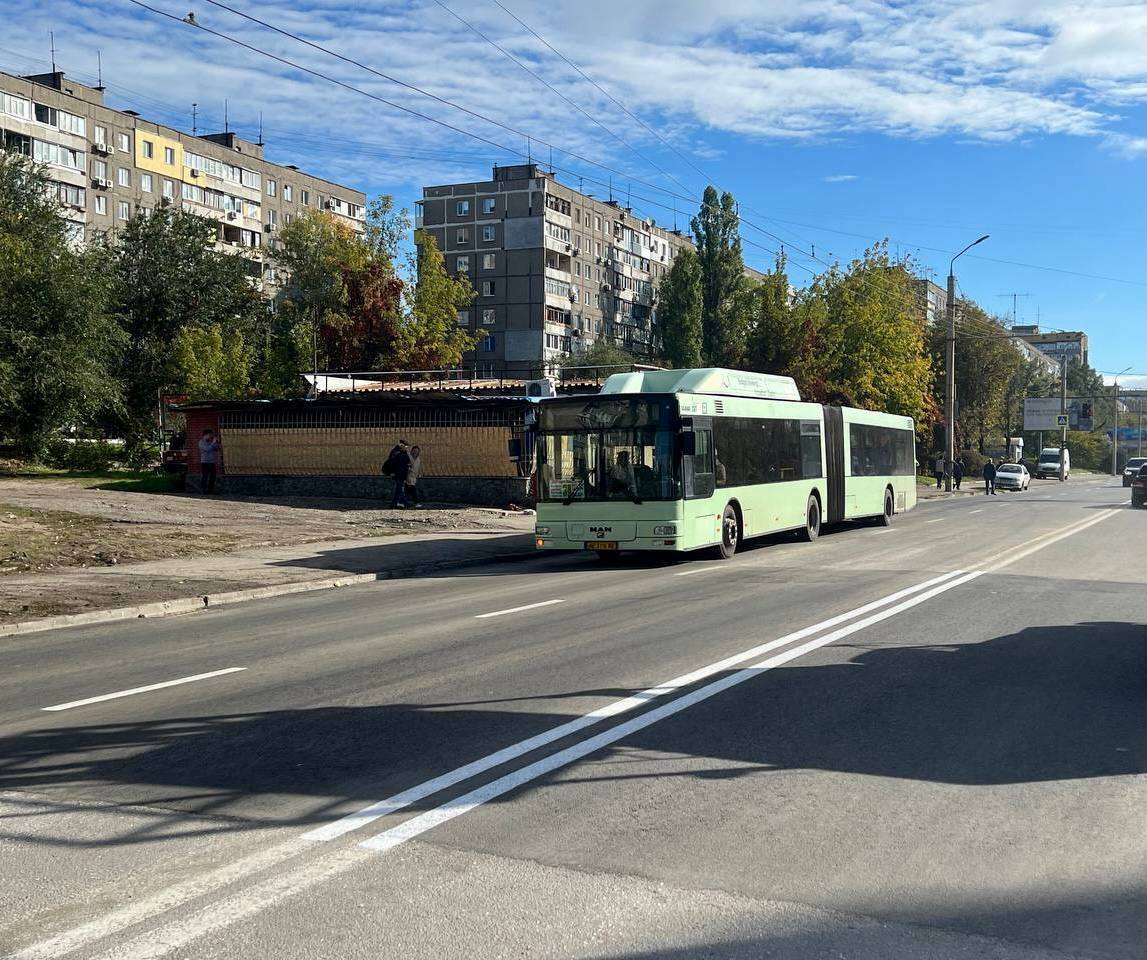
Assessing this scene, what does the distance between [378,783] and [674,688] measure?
2.79 metres

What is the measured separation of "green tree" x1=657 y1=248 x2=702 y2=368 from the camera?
84.4 m

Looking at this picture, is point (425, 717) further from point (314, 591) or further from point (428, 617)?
point (314, 591)

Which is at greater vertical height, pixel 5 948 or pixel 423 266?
pixel 423 266

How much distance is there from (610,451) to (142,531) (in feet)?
30.5

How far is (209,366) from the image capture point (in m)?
54.8

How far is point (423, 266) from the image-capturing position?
64438 millimetres

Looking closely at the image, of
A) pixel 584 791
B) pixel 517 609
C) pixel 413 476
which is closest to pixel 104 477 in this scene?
pixel 413 476

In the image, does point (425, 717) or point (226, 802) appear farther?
point (425, 717)

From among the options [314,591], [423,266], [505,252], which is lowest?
[314,591]

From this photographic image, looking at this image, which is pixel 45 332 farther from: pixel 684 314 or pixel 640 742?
pixel 684 314

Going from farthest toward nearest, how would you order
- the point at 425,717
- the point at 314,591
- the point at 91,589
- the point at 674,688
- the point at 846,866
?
the point at 314,591 → the point at 91,589 → the point at 674,688 → the point at 425,717 → the point at 846,866

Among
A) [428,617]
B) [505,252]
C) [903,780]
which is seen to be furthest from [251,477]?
[505,252]

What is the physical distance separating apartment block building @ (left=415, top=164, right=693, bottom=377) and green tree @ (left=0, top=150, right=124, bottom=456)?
5248 centimetres

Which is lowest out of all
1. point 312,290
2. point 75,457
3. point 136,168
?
point 75,457
